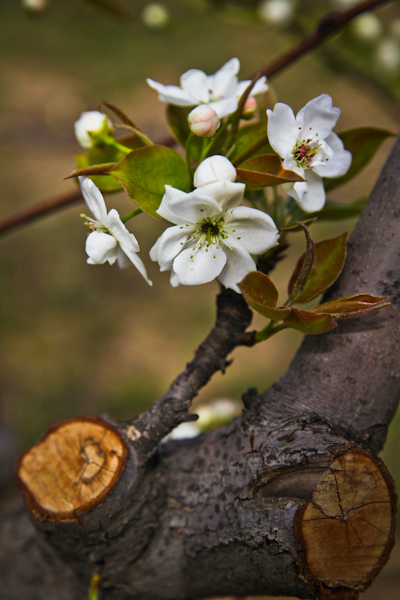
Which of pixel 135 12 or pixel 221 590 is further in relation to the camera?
pixel 135 12

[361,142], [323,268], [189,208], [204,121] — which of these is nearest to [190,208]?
[189,208]

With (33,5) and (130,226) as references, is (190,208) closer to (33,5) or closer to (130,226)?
(33,5)

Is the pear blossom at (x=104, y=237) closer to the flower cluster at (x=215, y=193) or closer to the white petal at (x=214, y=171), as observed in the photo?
the flower cluster at (x=215, y=193)

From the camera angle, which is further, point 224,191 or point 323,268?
point 323,268

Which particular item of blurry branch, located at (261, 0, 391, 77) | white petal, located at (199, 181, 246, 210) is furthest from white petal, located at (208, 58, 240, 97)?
white petal, located at (199, 181, 246, 210)

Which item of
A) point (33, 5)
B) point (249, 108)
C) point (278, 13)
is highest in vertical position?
point (33, 5)

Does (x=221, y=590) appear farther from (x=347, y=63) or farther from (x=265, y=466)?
(x=347, y=63)

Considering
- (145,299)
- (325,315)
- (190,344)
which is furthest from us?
(145,299)

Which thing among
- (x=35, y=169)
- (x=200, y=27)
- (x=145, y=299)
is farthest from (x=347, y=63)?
(x=200, y=27)
